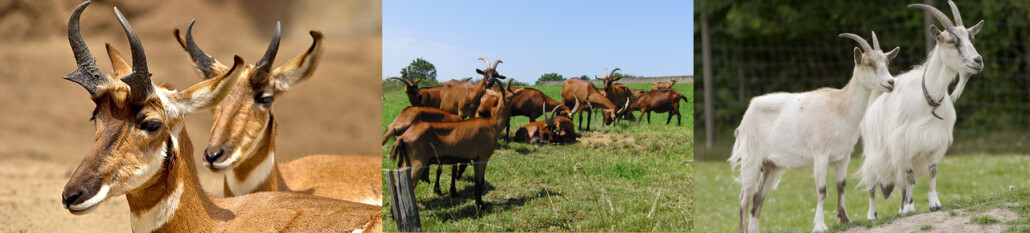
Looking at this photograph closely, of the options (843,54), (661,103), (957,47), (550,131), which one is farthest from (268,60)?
(843,54)

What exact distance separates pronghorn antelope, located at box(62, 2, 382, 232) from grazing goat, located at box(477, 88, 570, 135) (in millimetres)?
2312

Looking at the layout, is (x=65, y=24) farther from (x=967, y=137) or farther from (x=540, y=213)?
(x=967, y=137)

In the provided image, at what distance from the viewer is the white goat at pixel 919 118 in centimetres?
486

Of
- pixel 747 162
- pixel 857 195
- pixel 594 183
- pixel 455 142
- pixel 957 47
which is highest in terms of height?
pixel 957 47

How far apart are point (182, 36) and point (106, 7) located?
14.9 inches

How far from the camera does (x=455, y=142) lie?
5.18 metres

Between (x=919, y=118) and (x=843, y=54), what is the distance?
5.82 ft

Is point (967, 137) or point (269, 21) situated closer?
point (269, 21)

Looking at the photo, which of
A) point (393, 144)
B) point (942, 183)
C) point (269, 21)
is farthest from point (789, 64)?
point (269, 21)

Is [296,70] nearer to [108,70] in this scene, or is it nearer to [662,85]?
[108,70]

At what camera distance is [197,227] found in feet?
9.39

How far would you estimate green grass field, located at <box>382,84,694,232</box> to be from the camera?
17.5ft

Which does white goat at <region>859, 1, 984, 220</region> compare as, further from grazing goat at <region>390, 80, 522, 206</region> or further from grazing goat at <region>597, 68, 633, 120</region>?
grazing goat at <region>390, 80, 522, 206</region>

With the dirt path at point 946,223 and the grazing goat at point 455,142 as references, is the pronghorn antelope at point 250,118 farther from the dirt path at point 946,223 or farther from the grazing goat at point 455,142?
the dirt path at point 946,223
